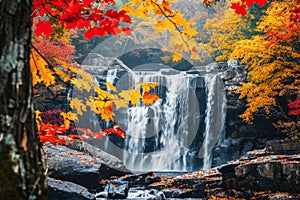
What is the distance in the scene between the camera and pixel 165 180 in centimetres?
979

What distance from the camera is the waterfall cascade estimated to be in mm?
16359

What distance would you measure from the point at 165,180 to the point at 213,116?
7.48 metres

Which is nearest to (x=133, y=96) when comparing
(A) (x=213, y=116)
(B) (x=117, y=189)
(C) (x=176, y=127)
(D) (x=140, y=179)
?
(B) (x=117, y=189)

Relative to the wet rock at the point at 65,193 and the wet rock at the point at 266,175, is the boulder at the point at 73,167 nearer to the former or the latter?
the wet rock at the point at 65,193

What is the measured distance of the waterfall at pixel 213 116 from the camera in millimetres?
16062

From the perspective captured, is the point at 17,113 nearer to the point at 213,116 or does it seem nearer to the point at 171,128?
the point at 213,116

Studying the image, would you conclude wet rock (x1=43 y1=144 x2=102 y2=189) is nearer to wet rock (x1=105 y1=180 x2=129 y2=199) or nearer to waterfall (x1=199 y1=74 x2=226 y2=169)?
wet rock (x1=105 y1=180 x2=129 y2=199)

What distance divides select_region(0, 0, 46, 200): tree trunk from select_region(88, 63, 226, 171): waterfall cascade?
1528 centimetres

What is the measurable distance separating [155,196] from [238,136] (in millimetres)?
8207

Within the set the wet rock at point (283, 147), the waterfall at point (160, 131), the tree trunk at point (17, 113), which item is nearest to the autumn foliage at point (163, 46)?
the tree trunk at point (17, 113)

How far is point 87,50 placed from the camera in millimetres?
23641

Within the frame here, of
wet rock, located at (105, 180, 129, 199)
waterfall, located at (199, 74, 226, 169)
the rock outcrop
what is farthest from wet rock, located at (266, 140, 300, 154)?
waterfall, located at (199, 74, 226, 169)

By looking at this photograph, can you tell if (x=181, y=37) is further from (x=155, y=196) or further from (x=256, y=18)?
(x=256, y=18)

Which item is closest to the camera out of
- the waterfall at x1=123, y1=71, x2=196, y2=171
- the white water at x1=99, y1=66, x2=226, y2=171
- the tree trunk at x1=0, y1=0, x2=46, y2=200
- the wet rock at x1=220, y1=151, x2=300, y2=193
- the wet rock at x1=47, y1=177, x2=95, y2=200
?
the tree trunk at x1=0, y1=0, x2=46, y2=200
